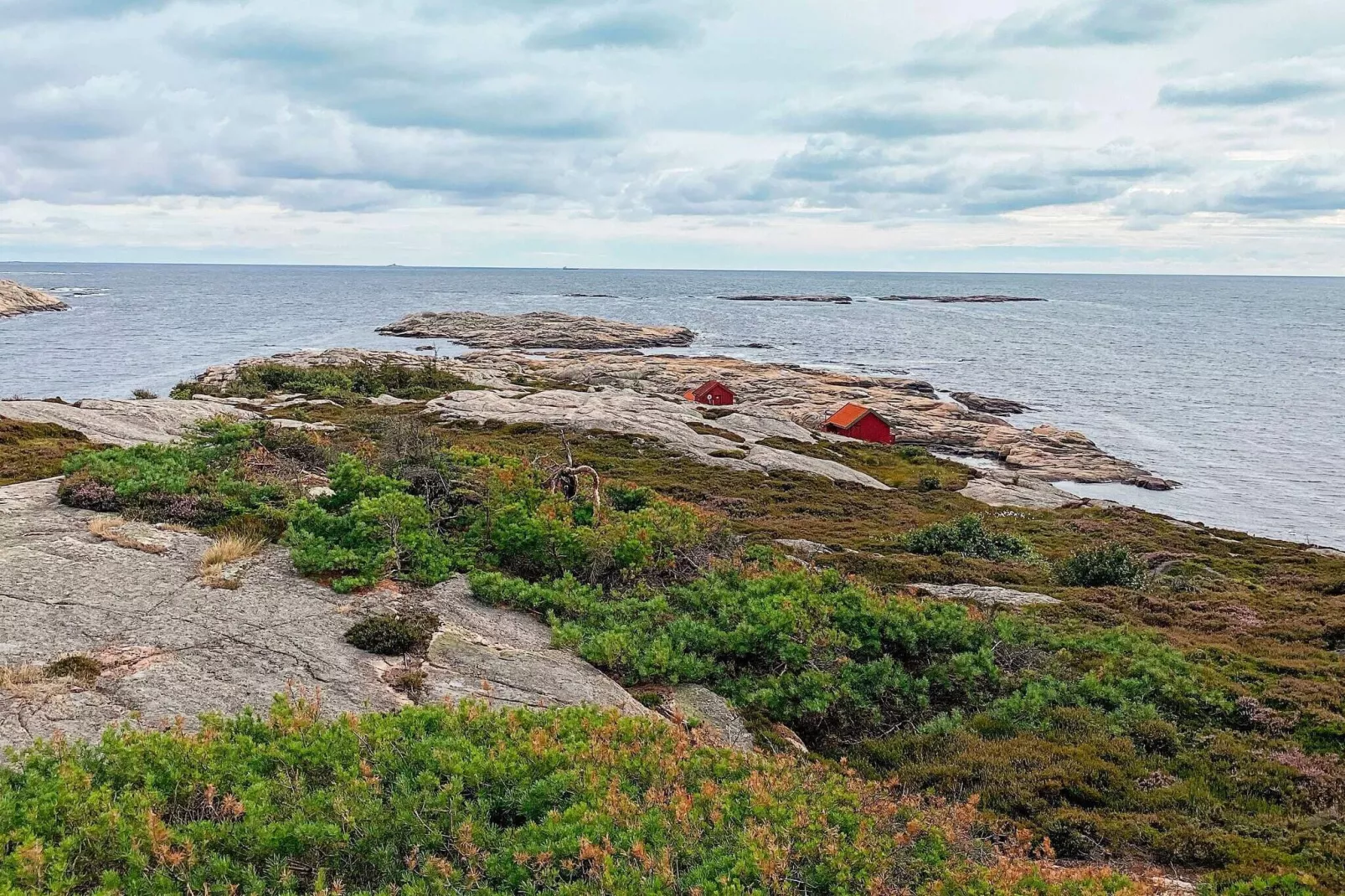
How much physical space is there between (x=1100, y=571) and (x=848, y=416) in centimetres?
4201

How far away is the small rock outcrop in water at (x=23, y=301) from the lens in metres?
169

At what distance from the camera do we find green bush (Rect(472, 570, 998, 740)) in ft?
36.7

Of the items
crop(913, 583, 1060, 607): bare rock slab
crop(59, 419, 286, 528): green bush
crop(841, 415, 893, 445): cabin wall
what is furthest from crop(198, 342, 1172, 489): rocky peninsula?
crop(59, 419, 286, 528): green bush

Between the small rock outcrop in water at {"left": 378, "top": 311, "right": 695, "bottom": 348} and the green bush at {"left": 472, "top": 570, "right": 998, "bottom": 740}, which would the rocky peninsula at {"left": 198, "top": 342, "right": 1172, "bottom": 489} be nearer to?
the small rock outcrop in water at {"left": 378, "top": 311, "right": 695, "bottom": 348}

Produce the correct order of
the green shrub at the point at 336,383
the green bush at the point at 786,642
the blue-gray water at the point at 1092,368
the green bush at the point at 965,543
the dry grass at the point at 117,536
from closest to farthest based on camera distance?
the green bush at the point at 786,642 → the dry grass at the point at 117,536 → the green bush at the point at 965,543 → the green shrub at the point at 336,383 → the blue-gray water at the point at 1092,368

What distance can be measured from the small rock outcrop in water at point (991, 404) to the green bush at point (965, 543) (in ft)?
188

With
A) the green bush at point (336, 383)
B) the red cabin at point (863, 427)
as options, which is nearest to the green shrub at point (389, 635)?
the green bush at point (336, 383)

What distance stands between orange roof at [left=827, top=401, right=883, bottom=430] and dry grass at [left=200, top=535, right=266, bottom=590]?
53006 millimetres

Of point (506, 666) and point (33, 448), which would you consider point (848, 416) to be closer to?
point (33, 448)

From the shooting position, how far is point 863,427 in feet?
205

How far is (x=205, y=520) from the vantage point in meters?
13.9

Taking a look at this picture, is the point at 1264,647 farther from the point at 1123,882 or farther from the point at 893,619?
the point at 1123,882

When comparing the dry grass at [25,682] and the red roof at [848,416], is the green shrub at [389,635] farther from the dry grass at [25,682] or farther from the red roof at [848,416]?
the red roof at [848,416]

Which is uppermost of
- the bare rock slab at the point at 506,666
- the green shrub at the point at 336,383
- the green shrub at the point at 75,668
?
the green shrub at the point at 75,668
